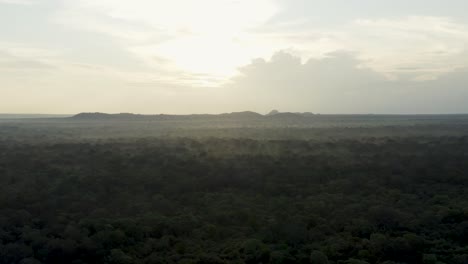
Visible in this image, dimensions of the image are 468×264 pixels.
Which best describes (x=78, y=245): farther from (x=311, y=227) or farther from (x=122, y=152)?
(x=122, y=152)

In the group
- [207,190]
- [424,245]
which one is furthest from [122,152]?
[424,245]

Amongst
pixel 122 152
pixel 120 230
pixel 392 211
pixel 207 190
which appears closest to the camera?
pixel 120 230

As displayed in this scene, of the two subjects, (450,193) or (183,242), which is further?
(450,193)

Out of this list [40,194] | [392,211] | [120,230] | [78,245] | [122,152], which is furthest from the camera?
[122,152]

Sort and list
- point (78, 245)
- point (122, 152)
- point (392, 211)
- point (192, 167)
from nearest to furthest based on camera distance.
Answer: point (78, 245), point (392, 211), point (192, 167), point (122, 152)

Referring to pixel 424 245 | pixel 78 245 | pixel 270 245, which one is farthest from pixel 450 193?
pixel 78 245

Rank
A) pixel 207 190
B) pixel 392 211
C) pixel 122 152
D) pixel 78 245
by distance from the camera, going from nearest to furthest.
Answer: pixel 78 245 < pixel 392 211 < pixel 207 190 < pixel 122 152

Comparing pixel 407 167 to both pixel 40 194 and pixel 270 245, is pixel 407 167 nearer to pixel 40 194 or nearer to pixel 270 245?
pixel 270 245
